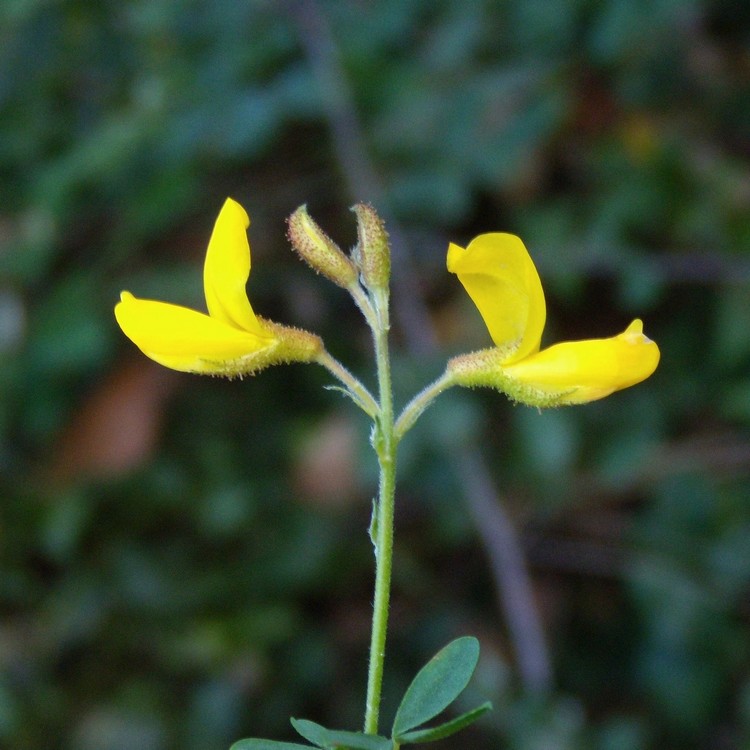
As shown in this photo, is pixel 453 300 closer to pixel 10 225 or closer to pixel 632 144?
pixel 632 144

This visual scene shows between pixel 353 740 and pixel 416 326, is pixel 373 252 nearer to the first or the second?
pixel 353 740

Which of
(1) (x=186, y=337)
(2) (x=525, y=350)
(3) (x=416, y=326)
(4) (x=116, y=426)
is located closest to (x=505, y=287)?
(2) (x=525, y=350)

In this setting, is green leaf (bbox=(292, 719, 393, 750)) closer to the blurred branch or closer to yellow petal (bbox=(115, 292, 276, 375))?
yellow petal (bbox=(115, 292, 276, 375))

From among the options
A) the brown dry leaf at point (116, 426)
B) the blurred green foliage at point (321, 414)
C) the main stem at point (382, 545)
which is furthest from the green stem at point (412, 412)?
the brown dry leaf at point (116, 426)

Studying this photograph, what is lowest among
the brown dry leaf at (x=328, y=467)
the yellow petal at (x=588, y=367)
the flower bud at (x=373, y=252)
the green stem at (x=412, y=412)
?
the green stem at (x=412, y=412)

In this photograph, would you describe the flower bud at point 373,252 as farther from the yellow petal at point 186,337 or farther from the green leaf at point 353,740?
the green leaf at point 353,740

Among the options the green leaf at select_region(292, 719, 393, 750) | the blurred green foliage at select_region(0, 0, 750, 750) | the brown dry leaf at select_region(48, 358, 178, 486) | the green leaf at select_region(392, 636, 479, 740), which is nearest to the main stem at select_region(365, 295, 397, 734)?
the green leaf at select_region(292, 719, 393, 750)
